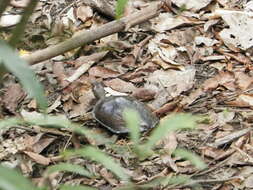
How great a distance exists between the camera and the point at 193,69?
11.3 ft

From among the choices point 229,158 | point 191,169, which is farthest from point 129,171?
point 229,158

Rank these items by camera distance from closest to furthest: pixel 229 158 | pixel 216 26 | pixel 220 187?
pixel 220 187 < pixel 229 158 < pixel 216 26

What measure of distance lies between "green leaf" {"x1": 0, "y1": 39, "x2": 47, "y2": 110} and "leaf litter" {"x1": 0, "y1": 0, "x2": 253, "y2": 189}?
1.24 meters

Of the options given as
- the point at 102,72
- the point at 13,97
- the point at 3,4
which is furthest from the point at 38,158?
the point at 3,4

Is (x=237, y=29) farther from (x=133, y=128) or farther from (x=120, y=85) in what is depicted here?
(x=133, y=128)

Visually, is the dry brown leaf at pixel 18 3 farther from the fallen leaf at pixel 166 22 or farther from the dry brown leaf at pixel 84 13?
the fallen leaf at pixel 166 22

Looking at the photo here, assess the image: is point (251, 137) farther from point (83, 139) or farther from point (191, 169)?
point (83, 139)

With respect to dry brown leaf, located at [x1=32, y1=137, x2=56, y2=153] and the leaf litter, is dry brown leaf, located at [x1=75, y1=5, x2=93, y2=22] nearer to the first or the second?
the leaf litter

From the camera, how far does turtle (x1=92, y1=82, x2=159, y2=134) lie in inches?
114

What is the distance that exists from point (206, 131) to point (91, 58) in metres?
1.02

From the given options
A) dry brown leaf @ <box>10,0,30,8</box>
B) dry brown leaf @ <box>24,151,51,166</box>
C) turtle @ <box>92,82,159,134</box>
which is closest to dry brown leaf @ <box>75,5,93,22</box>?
dry brown leaf @ <box>10,0,30,8</box>

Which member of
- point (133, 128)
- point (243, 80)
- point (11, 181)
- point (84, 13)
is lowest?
point (243, 80)

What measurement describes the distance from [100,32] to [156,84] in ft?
1.59

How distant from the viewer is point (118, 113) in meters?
2.98
